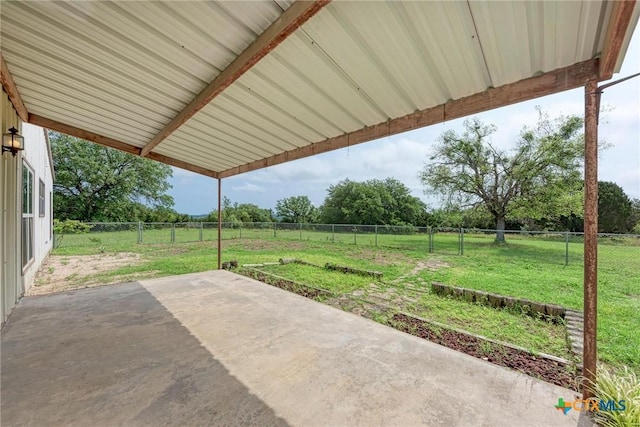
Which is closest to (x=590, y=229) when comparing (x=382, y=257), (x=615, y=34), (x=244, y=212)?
(x=615, y=34)

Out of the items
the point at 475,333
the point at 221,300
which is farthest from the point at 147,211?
the point at 475,333

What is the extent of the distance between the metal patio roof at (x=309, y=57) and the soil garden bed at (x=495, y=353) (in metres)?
2.13

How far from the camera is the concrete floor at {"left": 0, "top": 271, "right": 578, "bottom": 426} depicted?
1.66m

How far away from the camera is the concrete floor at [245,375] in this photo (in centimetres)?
166

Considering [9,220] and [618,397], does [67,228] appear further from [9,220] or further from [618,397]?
[618,397]

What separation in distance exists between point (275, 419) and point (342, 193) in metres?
23.9

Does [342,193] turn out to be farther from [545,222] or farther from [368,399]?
[368,399]

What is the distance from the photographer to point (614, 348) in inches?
101

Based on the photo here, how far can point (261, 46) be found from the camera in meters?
1.79

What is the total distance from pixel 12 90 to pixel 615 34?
486 cm

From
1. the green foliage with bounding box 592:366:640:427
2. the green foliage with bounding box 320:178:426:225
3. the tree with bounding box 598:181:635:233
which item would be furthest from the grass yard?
the green foliage with bounding box 320:178:426:225

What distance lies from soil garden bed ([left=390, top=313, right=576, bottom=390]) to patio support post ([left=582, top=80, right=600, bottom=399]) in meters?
0.32

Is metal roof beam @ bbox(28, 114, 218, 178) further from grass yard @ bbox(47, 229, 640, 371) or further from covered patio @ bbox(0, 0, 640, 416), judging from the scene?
grass yard @ bbox(47, 229, 640, 371)

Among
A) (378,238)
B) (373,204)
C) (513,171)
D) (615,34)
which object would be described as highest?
(513,171)
